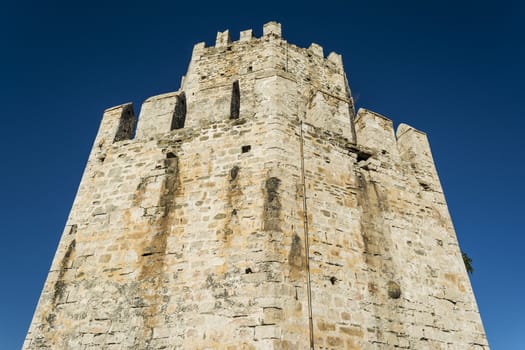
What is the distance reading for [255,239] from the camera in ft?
16.7

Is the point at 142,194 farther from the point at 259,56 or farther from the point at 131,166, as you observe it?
the point at 259,56

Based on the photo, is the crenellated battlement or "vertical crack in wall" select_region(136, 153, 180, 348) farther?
the crenellated battlement

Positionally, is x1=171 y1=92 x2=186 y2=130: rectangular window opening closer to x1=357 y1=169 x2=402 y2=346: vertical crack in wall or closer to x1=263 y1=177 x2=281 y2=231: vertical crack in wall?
x1=263 y1=177 x2=281 y2=231: vertical crack in wall

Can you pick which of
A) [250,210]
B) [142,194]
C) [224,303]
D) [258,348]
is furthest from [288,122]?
[258,348]

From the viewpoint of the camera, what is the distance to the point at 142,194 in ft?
20.0

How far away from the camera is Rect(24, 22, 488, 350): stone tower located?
4.80m

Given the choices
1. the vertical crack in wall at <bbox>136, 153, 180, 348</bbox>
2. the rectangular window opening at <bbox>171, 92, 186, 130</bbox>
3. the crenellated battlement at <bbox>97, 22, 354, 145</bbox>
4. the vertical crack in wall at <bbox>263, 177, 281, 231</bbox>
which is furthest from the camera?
the rectangular window opening at <bbox>171, 92, 186, 130</bbox>

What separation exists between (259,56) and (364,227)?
17.0 feet

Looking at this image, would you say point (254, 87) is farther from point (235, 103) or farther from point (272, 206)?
point (272, 206)

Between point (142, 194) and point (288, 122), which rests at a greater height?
point (288, 122)

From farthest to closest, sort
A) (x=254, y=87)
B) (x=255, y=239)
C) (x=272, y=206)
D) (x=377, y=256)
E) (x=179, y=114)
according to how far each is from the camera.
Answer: (x=179, y=114) → (x=254, y=87) → (x=377, y=256) → (x=272, y=206) → (x=255, y=239)

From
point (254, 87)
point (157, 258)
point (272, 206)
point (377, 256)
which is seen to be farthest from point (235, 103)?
point (377, 256)

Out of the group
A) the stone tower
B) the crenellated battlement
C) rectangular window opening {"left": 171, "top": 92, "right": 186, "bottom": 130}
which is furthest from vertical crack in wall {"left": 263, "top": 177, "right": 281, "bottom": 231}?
rectangular window opening {"left": 171, "top": 92, "right": 186, "bottom": 130}

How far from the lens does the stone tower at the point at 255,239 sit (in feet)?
15.8
